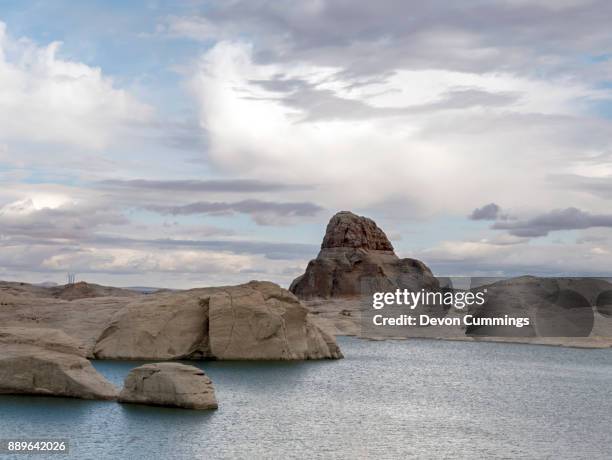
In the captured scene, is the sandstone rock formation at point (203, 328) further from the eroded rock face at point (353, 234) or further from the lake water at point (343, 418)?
the eroded rock face at point (353, 234)

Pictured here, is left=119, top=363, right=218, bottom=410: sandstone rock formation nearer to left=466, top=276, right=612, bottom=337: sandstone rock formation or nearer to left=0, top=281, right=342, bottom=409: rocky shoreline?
left=0, top=281, right=342, bottom=409: rocky shoreline

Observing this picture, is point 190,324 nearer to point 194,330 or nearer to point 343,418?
point 194,330

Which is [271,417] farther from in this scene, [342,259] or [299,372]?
[342,259]

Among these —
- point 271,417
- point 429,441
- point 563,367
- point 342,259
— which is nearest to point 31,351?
point 271,417

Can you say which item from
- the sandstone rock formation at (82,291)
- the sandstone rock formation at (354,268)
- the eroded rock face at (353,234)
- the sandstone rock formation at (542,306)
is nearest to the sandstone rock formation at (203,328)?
the sandstone rock formation at (542,306)

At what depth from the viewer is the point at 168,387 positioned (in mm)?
28578

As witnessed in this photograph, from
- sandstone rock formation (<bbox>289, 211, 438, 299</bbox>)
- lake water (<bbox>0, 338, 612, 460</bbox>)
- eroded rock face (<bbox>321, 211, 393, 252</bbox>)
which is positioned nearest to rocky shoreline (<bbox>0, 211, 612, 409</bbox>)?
lake water (<bbox>0, 338, 612, 460</bbox>)

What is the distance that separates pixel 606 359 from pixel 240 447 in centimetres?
4915

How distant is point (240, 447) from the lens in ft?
78.9

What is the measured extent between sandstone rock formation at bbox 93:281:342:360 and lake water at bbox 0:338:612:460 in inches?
63.6

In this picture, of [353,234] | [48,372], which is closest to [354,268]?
[353,234]

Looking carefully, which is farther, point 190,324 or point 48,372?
point 190,324

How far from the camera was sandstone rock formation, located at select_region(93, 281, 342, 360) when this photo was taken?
48219 millimetres

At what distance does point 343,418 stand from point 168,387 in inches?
265
